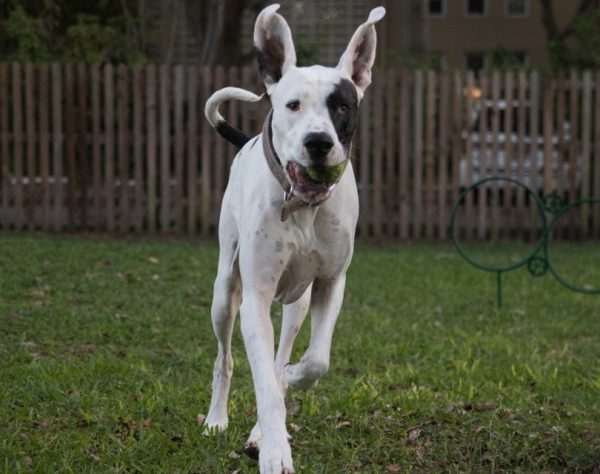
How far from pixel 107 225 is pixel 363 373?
306 inches

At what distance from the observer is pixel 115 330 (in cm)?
771

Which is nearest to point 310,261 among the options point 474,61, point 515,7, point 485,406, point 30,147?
point 485,406

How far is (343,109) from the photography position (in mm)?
4191

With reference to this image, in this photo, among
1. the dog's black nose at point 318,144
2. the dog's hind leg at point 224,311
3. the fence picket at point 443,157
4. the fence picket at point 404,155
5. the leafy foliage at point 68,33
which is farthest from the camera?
the leafy foliage at point 68,33

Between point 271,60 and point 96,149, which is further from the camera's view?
point 96,149

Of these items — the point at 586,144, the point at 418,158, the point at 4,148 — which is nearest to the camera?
the point at 4,148

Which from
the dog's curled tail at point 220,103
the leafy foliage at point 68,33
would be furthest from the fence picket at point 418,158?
the dog's curled tail at point 220,103

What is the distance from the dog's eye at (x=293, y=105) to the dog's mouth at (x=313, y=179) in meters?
0.20

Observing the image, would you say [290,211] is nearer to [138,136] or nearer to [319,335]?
[319,335]

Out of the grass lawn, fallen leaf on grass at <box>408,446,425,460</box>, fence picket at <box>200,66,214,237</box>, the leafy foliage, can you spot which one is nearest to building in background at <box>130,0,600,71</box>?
the leafy foliage

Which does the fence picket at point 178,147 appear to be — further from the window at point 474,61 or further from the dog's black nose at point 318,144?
the window at point 474,61

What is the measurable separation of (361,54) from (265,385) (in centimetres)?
138

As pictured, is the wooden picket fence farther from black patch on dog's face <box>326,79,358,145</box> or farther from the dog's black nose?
the dog's black nose

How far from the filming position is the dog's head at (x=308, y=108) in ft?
13.3
